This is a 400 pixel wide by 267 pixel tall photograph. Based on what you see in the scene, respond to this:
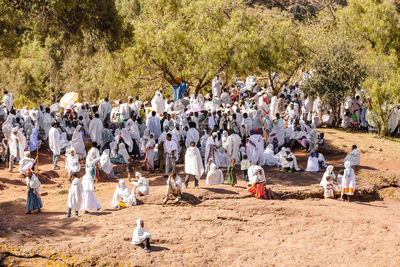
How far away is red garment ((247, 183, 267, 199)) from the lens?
11805mm

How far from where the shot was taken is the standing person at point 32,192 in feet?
36.2

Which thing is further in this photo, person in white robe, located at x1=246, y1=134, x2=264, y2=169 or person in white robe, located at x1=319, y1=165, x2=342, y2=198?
person in white robe, located at x1=246, y1=134, x2=264, y2=169

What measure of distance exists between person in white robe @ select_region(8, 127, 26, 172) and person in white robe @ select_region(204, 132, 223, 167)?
5.62 m

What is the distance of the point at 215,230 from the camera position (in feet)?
33.3

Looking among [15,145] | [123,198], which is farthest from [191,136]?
[15,145]

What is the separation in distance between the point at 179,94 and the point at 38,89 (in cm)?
1766

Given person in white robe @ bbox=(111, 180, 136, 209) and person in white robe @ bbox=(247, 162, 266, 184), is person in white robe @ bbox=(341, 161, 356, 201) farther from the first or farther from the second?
person in white robe @ bbox=(111, 180, 136, 209)

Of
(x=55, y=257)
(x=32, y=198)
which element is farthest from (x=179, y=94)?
(x=55, y=257)

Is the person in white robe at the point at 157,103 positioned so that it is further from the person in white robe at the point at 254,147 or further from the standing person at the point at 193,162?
the standing person at the point at 193,162

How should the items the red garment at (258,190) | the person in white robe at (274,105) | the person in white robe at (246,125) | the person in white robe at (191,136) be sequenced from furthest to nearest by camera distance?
1. the person in white robe at (274,105)
2. the person in white robe at (246,125)
3. the person in white robe at (191,136)
4. the red garment at (258,190)

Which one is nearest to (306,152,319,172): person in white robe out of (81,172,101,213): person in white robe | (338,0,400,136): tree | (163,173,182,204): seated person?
(163,173,182,204): seated person

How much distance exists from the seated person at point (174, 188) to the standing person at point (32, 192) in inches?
117

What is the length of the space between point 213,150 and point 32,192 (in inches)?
207

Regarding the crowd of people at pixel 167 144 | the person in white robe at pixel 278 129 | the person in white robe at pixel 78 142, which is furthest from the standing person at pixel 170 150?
the person in white robe at pixel 278 129
